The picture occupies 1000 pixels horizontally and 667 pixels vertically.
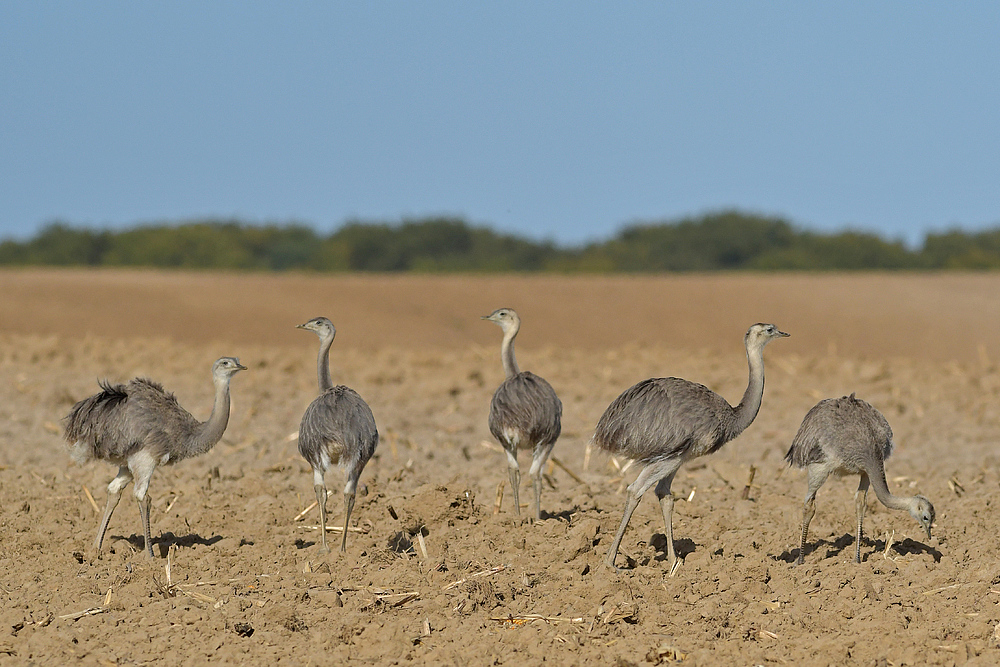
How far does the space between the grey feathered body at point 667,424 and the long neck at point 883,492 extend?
949 mm

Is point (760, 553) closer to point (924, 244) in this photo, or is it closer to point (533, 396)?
point (533, 396)

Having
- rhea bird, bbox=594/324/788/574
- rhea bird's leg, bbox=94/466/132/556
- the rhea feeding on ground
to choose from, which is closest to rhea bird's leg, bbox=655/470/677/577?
rhea bird, bbox=594/324/788/574

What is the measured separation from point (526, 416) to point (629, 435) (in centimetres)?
131

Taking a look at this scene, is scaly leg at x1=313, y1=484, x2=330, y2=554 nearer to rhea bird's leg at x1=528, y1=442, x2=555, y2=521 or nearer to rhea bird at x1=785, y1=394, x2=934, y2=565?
rhea bird's leg at x1=528, y1=442, x2=555, y2=521

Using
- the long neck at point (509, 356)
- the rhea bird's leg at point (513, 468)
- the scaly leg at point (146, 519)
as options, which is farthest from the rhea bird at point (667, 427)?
the scaly leg at point (146, 519)

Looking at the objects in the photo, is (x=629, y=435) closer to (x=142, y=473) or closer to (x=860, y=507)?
(x=860, y=507)

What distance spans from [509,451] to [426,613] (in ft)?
8.87

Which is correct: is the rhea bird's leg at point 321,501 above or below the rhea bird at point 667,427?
below

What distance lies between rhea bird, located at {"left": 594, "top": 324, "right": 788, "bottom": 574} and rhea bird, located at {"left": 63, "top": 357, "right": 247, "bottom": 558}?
105 inches

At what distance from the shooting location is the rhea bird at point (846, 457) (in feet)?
27.8

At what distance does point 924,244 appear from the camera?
177 feet

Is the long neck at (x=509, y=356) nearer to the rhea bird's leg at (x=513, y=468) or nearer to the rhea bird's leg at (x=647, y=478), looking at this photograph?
the rhea bird's leg at (x=513, y=468)

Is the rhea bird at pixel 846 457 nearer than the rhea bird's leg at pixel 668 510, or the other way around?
the rhea bird's leg at pixel 668 510

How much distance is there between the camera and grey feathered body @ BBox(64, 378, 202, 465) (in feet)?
28.9
